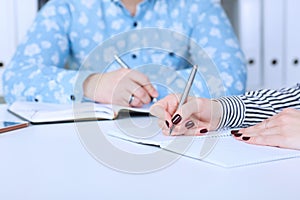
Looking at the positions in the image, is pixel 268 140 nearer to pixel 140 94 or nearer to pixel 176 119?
pixel 176 119

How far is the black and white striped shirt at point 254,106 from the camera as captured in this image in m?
0.79

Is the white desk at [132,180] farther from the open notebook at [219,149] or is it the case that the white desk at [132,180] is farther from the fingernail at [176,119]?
the fingernail at [176,119]

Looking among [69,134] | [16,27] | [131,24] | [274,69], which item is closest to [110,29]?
[131,24]

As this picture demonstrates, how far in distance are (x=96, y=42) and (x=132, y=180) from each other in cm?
101

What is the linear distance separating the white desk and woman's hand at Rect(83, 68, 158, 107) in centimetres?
43

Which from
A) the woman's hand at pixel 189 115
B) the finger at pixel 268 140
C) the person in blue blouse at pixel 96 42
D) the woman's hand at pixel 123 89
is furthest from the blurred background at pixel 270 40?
the finger at pixel 268 140

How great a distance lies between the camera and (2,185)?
19.0 inches

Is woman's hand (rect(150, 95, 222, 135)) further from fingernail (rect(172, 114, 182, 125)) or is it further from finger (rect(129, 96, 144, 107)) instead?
finger (rect(129, 96, 144, 107))

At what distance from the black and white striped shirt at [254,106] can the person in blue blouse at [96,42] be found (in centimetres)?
29

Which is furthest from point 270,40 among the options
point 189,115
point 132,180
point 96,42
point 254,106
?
point 132,180

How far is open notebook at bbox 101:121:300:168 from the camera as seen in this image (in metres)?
0.55

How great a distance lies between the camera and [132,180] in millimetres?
490

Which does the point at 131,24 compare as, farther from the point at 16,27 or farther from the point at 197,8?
the point at 16,27

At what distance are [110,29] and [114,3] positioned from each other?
0.26ft
